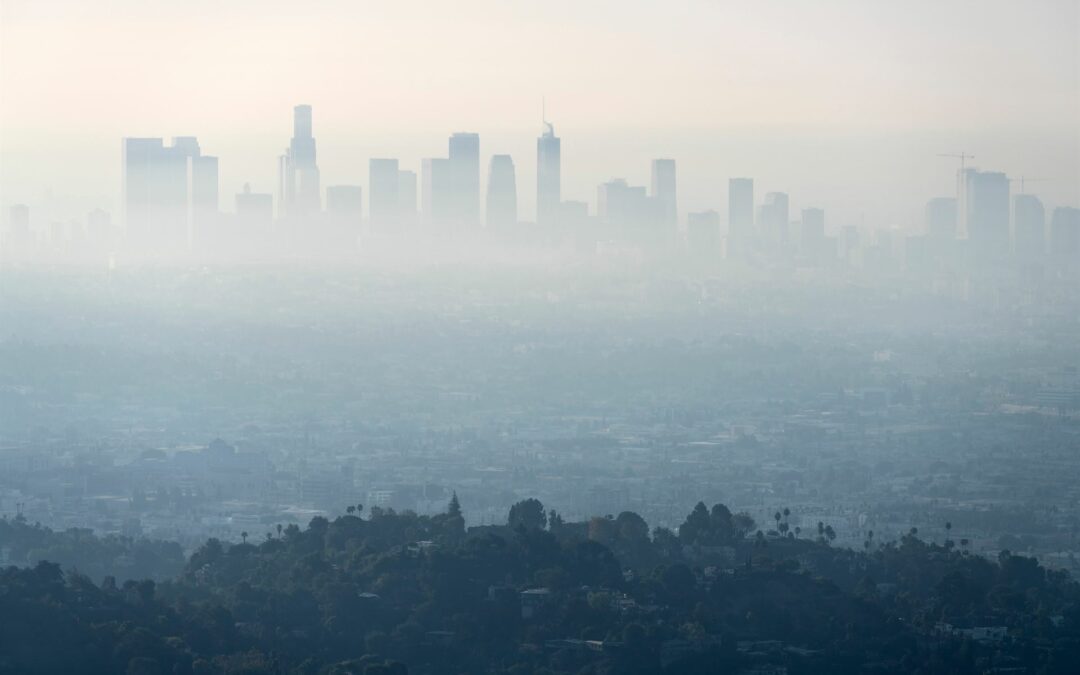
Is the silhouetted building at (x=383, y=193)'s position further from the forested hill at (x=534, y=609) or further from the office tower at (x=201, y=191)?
the forested hill at (x=534, y=609)

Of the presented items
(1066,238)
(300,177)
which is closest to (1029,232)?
(1066,238)

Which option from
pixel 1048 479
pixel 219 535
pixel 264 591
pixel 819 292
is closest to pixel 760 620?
pixel 264 591

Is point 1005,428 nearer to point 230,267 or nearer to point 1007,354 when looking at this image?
point 1007,354

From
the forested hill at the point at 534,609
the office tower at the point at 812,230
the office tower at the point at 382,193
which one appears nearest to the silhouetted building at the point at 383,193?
the office tower at the point at 382,193

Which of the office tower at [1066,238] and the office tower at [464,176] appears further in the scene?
the office tower at [464,176]

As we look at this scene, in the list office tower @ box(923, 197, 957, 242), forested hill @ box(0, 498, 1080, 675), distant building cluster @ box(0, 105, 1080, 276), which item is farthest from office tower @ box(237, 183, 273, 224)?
forested hill @ box(0, 498, 1080, 675)

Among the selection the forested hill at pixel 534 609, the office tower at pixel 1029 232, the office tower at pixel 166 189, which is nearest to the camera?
the forested hill at pixel 534 609

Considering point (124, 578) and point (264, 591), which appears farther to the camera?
point (124, 578)

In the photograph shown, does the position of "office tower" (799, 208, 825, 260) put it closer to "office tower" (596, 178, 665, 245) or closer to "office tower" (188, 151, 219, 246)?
"office tower" (596, 178, 665, 245)
